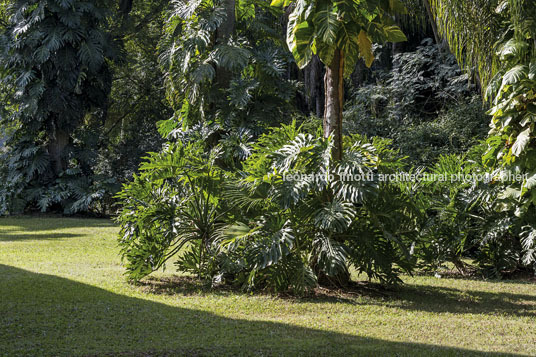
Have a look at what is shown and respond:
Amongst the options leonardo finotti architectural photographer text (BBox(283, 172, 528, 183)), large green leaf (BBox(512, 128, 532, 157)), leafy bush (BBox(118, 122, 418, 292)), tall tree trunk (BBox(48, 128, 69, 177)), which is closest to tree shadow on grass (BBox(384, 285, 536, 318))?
leafy bush (BBox(118, 122, 418, 292))

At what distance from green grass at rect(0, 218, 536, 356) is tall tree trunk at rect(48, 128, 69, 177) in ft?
33.7

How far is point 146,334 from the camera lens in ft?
17.9

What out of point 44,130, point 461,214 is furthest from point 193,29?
point 44,130

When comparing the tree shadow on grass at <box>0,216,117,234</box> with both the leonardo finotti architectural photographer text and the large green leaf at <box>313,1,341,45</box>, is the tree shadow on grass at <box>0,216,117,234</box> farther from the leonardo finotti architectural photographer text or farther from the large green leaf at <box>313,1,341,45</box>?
the large green leaf at <box>313,1,341,45</box>

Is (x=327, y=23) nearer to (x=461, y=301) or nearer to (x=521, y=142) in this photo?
(x=521, y=142)

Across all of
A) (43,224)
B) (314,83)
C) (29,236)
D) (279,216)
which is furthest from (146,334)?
(314,83)

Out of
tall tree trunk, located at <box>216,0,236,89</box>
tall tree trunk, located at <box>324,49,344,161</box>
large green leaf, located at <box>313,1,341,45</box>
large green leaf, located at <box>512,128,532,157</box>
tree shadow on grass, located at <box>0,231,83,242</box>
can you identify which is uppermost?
tall tree trunk, located at <box>216,0,236,89</box>

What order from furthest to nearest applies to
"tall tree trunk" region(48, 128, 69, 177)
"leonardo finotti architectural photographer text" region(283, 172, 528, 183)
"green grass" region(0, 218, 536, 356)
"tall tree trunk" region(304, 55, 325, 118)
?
"tall tree trunk" region(48, 128, 69, 177), "tall tree trunk" region(304, 55, 325, 118), "leonardo finotti architectural photographer text" region(283, 172, 528, 183), "green grass" region(0, 218, 536, 356)

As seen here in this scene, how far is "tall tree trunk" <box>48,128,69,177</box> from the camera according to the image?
19.1 meters

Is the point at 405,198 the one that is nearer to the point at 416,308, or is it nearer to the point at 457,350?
the point at 416,308

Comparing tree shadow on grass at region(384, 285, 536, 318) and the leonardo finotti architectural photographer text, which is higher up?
the leonardo finotti architectural photographer text

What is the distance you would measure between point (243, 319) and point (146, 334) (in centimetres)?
111

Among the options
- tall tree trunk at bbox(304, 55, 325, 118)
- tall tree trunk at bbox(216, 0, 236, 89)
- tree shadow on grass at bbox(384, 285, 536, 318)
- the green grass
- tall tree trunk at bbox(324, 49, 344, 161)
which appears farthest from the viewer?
tall tree trunk at bbox(304, 55, 325, 118)

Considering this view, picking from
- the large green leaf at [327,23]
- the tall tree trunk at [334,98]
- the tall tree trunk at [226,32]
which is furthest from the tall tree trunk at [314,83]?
the large green leaf at [327,23]
